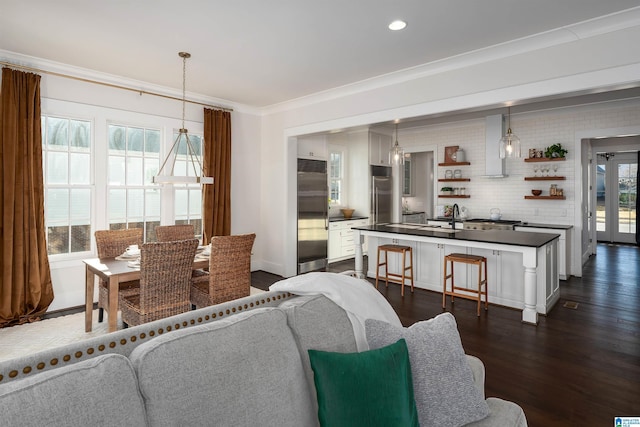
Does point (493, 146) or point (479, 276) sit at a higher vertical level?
point (493, 146)

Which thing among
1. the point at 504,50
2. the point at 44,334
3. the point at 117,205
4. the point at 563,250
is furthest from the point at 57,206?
the point at 563,250

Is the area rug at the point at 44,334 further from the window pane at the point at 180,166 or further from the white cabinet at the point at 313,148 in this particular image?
the white cabinet at the point at 313,148

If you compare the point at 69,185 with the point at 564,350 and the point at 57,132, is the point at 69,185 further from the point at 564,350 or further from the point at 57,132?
the point at 564,350

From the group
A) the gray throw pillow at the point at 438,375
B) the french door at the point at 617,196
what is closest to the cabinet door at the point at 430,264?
the gray throw pillow at the point at 438,375

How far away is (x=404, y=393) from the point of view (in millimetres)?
1286

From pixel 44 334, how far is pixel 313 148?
4510mm

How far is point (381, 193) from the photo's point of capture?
307 inches

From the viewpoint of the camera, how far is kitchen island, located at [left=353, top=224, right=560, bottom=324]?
12.5ft

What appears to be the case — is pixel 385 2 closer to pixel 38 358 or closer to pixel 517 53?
pixel 517 53

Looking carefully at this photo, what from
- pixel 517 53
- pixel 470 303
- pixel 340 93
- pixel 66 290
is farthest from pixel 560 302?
pixel 66 290

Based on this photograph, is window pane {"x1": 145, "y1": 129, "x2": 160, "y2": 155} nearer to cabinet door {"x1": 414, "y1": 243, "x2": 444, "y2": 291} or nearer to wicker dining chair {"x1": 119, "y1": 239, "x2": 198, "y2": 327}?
wicker dining chair {"x1": 119, "y1": 239, "x2": 198, "y2": 327}

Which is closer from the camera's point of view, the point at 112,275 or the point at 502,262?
the point at 112,275

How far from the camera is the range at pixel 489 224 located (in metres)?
6.02

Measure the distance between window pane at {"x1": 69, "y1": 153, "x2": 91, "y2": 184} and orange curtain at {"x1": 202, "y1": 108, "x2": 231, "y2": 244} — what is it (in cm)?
148
